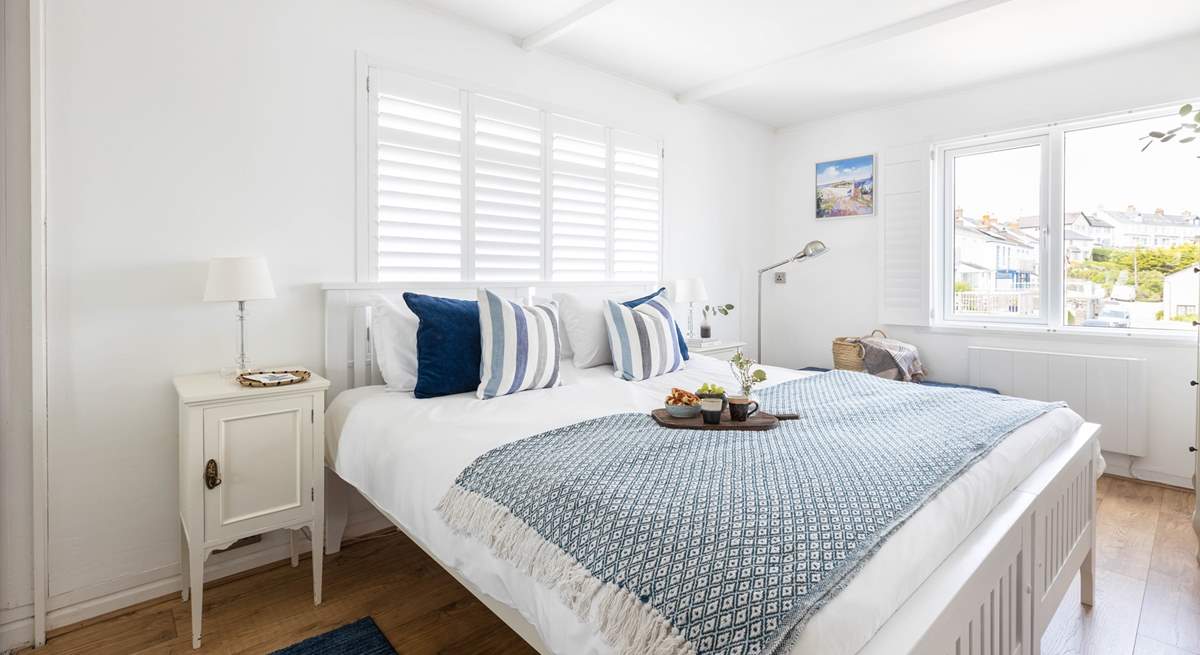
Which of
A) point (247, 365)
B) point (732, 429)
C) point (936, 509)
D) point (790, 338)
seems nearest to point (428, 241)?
point (247, 365)

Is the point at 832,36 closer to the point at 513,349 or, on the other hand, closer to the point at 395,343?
the point at 513,349

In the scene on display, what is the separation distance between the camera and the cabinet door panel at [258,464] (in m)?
1.92

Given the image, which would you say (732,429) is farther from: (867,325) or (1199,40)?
(1199,40)

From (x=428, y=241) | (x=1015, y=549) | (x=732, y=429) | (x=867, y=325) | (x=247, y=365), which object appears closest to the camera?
(x=1015, y=549)

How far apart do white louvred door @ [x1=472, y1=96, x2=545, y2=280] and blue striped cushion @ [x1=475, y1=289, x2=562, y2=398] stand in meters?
0.63

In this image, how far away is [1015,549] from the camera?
141 centimetres

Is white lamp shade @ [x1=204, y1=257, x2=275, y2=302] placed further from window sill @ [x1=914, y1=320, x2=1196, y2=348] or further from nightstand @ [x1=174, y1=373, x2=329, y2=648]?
window sill @ [x1=914, y1=320, x2=1196, y2=348]

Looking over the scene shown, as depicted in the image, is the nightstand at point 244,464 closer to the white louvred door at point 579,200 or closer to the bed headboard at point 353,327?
the bed headboard at point 353,327

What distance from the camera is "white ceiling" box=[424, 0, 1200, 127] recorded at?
281cm

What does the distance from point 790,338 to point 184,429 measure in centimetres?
410

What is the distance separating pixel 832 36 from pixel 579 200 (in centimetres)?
158

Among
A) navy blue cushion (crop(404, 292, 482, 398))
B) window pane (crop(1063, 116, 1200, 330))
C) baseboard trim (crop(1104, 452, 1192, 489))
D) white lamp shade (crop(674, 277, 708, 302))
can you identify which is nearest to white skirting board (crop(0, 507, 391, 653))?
navy blue cushion (crop(404, 292, 482, 398))

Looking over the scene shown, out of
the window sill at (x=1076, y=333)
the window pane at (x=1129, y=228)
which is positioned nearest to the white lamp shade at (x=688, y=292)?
the window sill at (x=1076, y=333)

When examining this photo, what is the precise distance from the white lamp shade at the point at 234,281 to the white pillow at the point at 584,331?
132 centimetres
